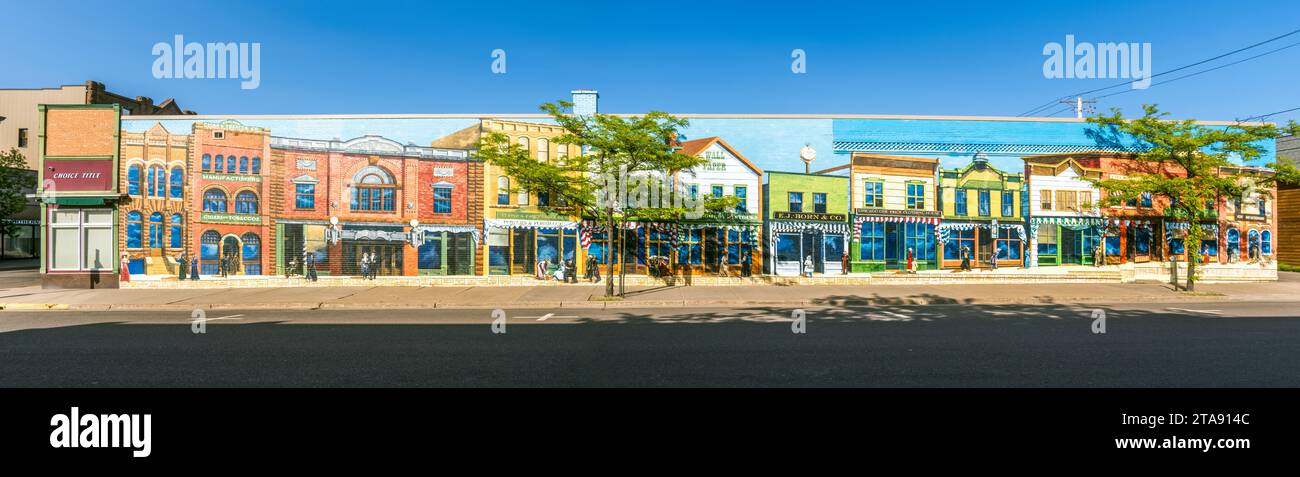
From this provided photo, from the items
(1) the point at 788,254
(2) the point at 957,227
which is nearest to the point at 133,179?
(1) the point at 788,254

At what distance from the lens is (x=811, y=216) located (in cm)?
2241

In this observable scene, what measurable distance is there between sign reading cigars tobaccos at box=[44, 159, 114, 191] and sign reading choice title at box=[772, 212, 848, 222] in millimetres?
22480

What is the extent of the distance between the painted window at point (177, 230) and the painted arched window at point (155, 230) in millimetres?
392

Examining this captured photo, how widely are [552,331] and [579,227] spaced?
11680 mm

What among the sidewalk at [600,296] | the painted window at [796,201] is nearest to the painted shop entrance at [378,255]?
the sidewalk at [600,296]

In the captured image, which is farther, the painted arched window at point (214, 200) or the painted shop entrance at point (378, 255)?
the painted shop entrance at point (378, 255)

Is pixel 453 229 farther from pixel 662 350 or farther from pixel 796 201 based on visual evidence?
pixel 662 350

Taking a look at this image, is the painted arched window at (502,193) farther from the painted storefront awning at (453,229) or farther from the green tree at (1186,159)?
the green tree at (1186,159)

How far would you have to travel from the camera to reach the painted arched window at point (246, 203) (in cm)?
2116

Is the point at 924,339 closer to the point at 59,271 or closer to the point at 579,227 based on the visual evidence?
the point at 579,227

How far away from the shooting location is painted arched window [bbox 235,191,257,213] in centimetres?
2116

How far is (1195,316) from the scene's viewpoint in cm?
1280

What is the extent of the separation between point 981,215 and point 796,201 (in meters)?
6.91
